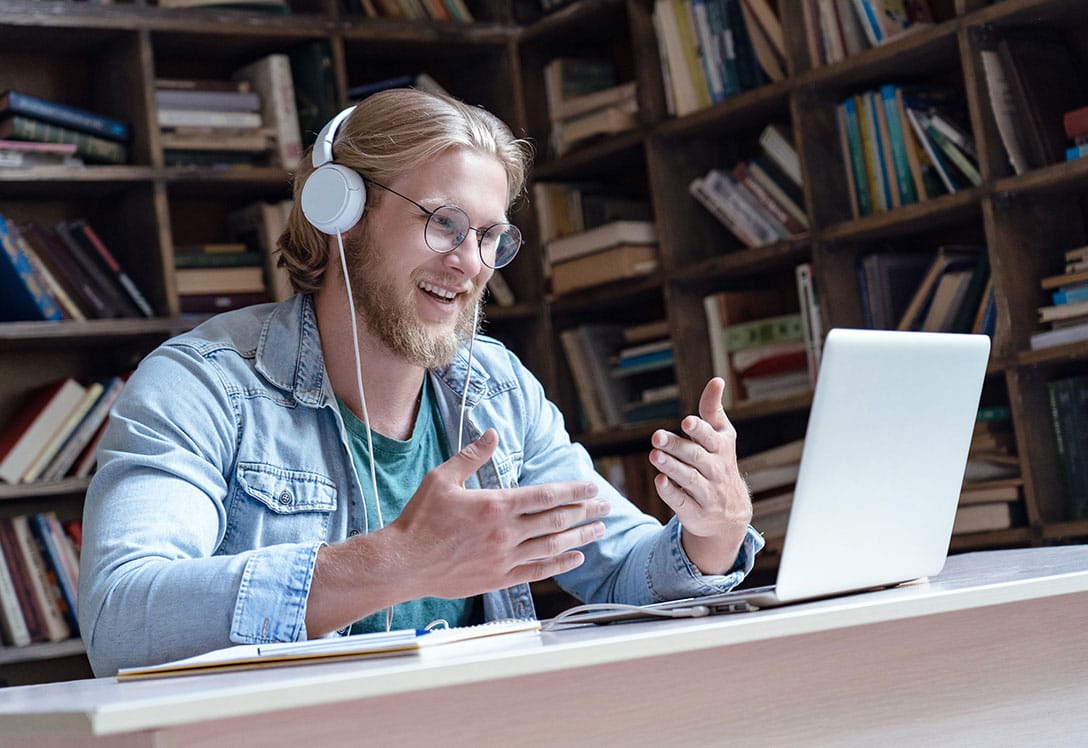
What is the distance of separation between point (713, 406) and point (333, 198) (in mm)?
636

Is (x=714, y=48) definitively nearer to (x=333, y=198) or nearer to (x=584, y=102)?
(x=584, y=102)

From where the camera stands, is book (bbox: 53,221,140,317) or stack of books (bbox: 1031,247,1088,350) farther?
book (bbox: 53,221,140,317)

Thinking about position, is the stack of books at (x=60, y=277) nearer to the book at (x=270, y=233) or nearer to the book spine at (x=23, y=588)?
the book at (x=270, y=233)

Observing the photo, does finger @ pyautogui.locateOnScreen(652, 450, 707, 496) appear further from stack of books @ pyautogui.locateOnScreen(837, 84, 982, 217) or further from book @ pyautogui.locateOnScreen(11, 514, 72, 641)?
book @ pyautogui.locateOnScreen(11, 514, 72, 641)

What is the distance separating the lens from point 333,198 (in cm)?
170

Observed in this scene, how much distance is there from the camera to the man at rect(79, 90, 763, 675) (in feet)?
3.81

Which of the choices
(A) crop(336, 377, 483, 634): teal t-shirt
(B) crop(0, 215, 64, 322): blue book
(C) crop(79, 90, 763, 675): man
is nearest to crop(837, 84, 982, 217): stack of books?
(C) crop(79, 90, 763, 675): man

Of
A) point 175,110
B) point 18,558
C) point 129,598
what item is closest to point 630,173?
point 175,110

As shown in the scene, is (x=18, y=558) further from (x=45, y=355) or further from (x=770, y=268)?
(x=770, y=268)

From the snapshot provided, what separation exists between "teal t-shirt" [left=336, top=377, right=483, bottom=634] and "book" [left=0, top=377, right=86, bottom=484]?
4.65 feet

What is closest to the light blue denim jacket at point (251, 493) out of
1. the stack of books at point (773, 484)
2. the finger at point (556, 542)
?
the finger at point (556, 542)

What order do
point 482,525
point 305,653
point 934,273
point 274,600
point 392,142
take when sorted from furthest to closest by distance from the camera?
point 934,273
point 392,142
point 274,600
point 482,525
point 305,653

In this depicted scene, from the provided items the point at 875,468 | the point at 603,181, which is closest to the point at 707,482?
the point at 875,468

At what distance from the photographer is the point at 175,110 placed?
3.13m
